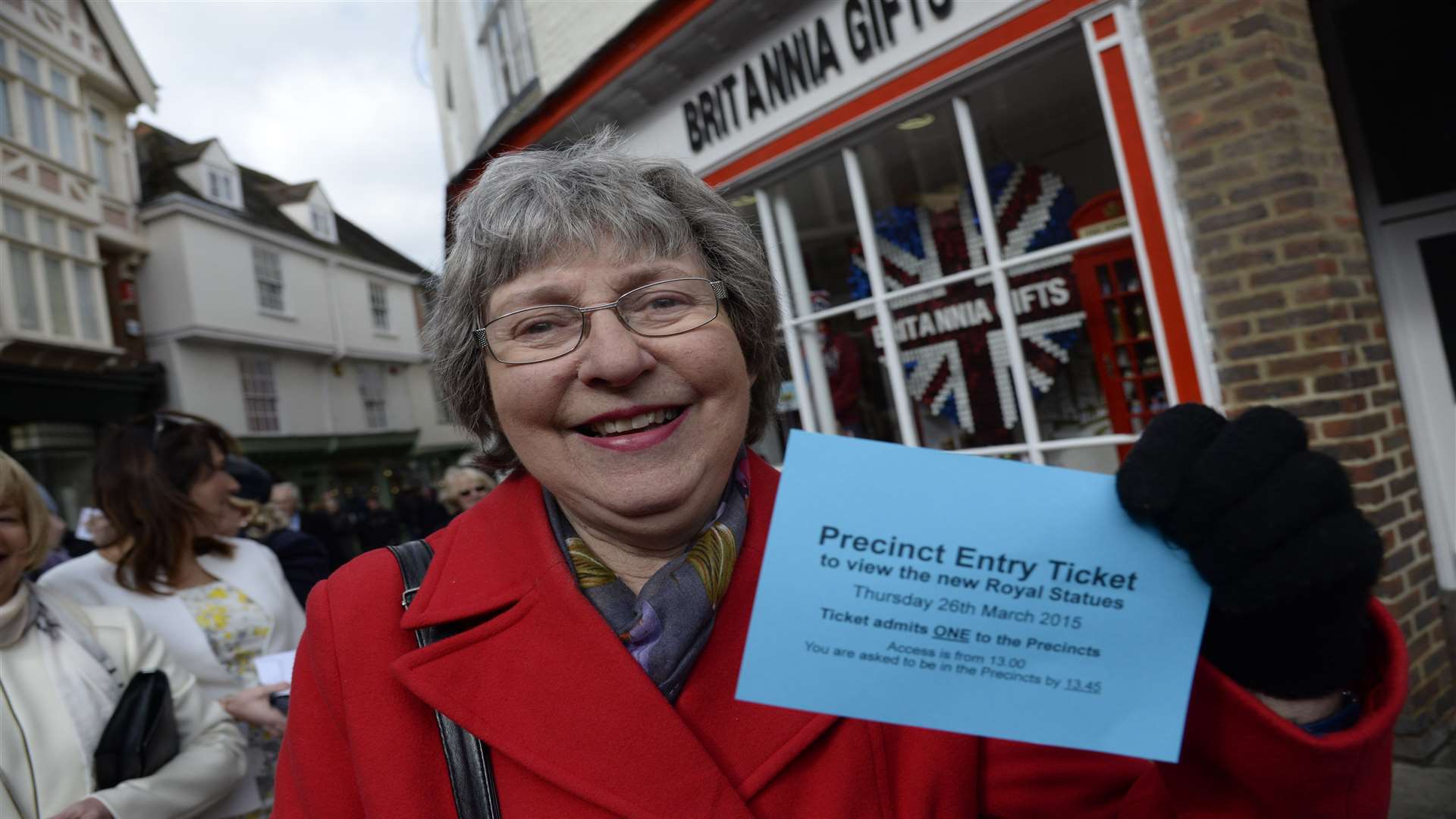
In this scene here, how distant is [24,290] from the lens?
14477 millimetres

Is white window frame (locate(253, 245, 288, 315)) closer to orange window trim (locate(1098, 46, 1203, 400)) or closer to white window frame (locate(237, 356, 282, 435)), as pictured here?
white window frame (locate(237, 356, 282, 435))

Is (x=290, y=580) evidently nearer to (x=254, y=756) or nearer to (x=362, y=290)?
(x=254, y=756)

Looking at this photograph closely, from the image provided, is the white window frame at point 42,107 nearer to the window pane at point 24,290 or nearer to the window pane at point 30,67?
the window pane at point 30,67

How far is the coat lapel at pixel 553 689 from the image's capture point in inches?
50.5

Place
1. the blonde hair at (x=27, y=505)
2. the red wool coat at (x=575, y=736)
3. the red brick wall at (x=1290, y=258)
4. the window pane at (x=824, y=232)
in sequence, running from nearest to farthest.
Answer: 1. the red wool coat at (x=575, y=736)
2. the blonde hair at (x=27, y=505)
3. the red brick wall at (x=1290, y=258)
4. the window pane at (x=824, y=232)

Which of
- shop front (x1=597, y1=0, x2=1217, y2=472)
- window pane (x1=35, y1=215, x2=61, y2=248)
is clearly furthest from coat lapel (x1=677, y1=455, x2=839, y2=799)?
window pane (x1=35, y1=215, x2=61, y2=248)

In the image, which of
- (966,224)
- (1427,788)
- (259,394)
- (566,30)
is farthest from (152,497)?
(259,394)

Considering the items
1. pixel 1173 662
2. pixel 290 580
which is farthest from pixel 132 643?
pixel 1173 662

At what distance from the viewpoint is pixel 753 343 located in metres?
1.75

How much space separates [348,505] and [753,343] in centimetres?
2033

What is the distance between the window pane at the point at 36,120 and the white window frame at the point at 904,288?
15.5 metres

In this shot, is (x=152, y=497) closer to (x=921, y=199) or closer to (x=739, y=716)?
(x=739, y=716)

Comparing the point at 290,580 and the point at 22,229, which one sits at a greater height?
the point at 22,229

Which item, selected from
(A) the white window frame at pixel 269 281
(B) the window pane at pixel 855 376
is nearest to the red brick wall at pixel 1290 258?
(B) the window pane at pixel 855 376
